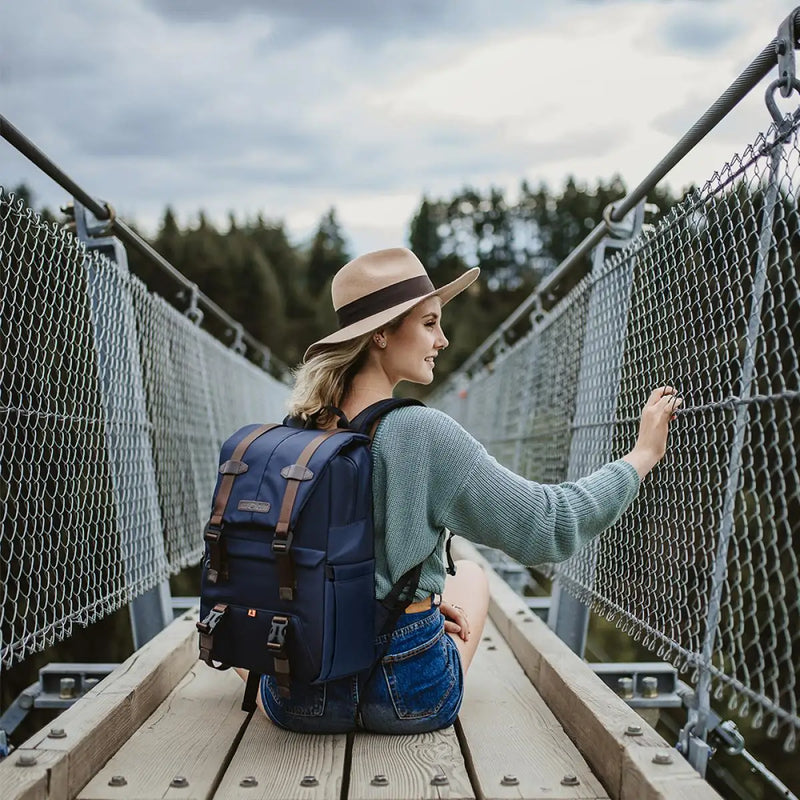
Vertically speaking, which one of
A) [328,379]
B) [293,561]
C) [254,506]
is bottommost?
[293,561]

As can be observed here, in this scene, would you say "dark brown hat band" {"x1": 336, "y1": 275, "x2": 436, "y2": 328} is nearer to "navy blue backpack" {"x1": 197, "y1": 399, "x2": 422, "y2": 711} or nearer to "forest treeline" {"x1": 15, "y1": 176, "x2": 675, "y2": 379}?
"navy blue backpack" {"x1": 197, "y1": 399, "x2": 422, "y2": 711}

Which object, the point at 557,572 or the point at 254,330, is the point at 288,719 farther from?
the point at 254,330

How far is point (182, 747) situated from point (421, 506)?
28.0 inches

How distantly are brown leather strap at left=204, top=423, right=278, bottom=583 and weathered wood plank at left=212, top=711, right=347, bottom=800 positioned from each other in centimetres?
37

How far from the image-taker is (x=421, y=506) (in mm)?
2053

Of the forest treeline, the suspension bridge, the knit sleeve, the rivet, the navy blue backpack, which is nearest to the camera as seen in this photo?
the suspension bridge

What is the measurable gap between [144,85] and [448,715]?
4479cm

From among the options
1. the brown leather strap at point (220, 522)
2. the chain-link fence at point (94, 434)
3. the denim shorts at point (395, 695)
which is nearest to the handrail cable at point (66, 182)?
the chain-link fence at point (94, 434)

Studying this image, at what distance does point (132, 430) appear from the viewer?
10.5ft

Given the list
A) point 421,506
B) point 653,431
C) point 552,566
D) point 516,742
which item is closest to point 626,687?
point 552,566

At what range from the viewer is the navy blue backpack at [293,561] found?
1886 mm

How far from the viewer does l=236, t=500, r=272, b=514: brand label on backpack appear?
191 centimetres

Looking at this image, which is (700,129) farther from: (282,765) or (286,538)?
(282,765)

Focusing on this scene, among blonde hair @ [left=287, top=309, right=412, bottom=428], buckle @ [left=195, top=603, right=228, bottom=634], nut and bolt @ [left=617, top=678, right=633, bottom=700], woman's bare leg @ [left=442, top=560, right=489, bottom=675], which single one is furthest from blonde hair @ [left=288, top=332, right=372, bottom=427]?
nut and bolt @ [left=617, top=678, right=633, bottom=700]
